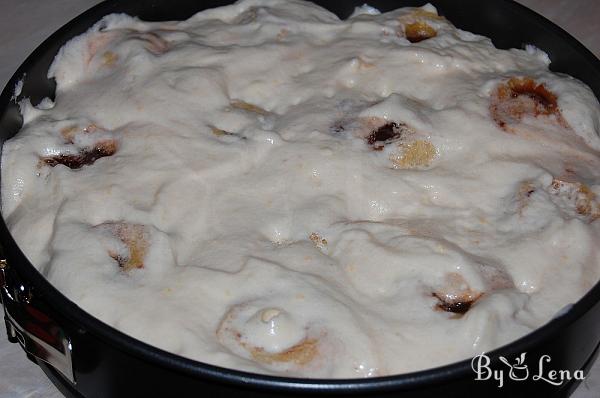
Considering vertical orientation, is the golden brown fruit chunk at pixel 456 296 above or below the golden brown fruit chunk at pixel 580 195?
below

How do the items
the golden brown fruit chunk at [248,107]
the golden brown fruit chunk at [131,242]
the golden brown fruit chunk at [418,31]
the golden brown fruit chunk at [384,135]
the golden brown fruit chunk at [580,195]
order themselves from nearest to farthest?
the golden brown fruit chunk at [131,242]
the golden brown fruit chunk at [580,195]
the golden brown fruit chunk at [384,135]
the golden brown fruit chunk at [248,107]
the golden brown fruit chunk at [418,31]

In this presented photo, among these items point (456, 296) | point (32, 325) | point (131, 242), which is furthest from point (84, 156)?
point (456, 296)

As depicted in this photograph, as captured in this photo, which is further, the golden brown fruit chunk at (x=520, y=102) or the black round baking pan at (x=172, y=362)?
the golden brown fruit chunk at (x=520, y=102)

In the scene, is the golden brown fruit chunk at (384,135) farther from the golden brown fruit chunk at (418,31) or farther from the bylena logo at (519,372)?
the bylena logo at (519,372)

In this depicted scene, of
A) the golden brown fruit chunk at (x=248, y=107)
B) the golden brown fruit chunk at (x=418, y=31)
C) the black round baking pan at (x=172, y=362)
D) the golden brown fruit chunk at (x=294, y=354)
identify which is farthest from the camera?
the golden brown fruit chunk at (x=418, y=31)

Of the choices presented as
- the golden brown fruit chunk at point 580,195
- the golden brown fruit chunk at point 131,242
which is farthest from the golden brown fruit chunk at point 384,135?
the golden brown fruit chunk at point 131,242

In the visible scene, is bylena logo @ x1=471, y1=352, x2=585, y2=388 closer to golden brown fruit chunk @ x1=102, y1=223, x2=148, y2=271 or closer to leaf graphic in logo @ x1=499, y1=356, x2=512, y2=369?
leaf graphic in logo @ x1=499, y1=356, x2=512, y2=369

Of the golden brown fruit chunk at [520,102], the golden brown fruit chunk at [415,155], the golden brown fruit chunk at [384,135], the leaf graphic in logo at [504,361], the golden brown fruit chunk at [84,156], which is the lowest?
the golden brown fruit chunk at [84,156]

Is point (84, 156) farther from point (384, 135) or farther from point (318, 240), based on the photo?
point (384, 135)
